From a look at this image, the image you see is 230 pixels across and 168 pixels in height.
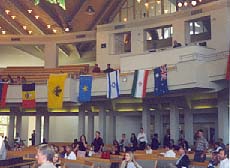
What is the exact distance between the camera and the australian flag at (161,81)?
17375mm

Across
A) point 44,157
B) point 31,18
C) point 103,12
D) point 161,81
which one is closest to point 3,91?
point 31,18

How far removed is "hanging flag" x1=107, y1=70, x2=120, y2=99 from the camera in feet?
62.2

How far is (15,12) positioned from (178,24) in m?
10.9

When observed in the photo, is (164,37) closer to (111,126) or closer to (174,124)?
(111,126)

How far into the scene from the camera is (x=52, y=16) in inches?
1129

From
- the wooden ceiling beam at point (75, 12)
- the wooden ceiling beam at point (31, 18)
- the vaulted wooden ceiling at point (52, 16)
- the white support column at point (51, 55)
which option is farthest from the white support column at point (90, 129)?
the wooden ceiling beam at point (31, 18)

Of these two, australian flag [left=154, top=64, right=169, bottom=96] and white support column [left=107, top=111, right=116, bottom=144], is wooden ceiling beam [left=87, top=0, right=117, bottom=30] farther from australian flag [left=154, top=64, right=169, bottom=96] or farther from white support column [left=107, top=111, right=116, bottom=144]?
australian flag [left=154, top=64, right=169, bottom=96]

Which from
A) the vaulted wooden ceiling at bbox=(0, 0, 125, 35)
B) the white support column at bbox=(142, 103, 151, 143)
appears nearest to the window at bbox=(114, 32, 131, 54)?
the vaulted wooden ceiling at bbox=(0, 0, 125, 35)

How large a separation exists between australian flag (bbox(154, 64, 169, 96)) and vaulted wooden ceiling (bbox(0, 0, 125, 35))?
1055 centimetres

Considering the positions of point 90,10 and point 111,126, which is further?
point 90,10

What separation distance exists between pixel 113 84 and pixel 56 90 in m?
3.18

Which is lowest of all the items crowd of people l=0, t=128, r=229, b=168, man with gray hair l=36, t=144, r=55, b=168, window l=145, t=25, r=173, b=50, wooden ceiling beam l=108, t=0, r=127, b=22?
crowd of people l=0, t=128, r=229, b=168

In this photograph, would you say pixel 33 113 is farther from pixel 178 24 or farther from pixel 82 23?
pixel 178 24

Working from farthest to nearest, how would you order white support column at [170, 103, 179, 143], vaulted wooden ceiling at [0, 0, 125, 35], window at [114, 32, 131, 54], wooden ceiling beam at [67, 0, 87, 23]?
wooden ceiling beam at [67, 0, 87, 23], window at [114, 32, 131, 54], vaulted wooden ceiling at [0, 0, 125, 35], white support column at [170, 103, 179, 143]
